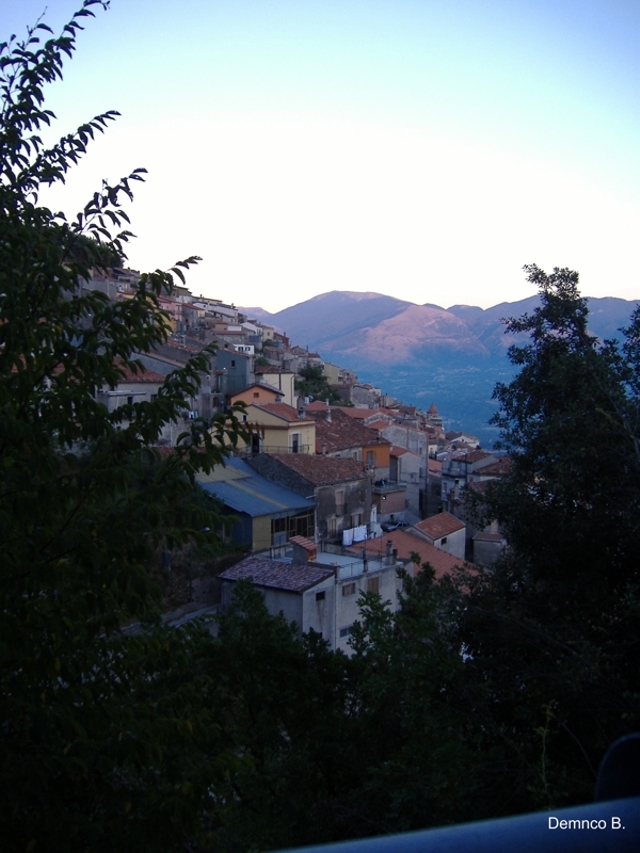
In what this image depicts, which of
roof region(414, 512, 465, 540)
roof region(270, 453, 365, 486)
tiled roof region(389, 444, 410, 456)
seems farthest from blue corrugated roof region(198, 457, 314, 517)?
tiled roof region(389, 444, 410, 456)

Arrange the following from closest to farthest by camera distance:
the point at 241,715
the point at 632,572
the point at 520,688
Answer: the point at 520,688 < the point at 632,572 < the point at 241,715

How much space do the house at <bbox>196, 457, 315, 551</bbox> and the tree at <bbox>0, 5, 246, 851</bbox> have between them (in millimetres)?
16146

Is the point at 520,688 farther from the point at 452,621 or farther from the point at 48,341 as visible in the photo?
the point at 48,341

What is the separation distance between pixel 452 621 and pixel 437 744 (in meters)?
1.10

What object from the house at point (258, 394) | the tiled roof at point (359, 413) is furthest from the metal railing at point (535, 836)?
the tiled roof at point (359, 413)

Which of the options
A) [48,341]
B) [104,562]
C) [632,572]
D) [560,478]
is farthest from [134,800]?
[632,572]

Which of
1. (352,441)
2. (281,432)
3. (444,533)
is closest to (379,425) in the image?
(352,441)

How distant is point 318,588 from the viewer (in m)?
15.5

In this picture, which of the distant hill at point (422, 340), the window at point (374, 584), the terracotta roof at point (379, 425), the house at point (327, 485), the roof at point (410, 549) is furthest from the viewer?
the distant hill at point (422, 340)

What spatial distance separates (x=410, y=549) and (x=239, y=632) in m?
15.5

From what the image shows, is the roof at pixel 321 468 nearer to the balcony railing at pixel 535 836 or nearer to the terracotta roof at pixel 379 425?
the terracotta roof at pixel 379 425

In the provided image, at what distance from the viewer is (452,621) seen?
22.0 ft

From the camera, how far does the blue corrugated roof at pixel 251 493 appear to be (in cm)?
2159

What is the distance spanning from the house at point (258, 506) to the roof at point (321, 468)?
3.02 feet
